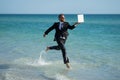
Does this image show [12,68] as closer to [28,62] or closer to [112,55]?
[28,62]

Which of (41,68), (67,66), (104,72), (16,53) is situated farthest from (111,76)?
(16,53)

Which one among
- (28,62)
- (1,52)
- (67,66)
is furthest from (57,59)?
(1,52)

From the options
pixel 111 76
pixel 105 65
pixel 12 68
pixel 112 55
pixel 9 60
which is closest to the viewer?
pixel 111 76

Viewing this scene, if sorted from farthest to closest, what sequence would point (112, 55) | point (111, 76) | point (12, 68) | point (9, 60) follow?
point (112, 55) < point (9, 60) < point (12, 68) < point (111, 76)

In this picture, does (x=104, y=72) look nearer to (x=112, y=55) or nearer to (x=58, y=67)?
(x=58, y=67)

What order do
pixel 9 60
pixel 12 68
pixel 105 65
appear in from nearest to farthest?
pixel 12 68
pixel 105 65
pixel 9 60

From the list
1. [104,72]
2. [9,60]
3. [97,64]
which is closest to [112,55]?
[97,64]

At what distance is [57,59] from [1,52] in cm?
319

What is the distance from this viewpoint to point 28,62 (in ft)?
39.9

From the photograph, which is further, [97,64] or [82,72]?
[97,64]

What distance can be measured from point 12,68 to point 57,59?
2.72m

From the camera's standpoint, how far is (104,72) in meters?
10.5

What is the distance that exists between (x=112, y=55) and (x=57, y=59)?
2.72 metres

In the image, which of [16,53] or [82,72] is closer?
[82,72]
